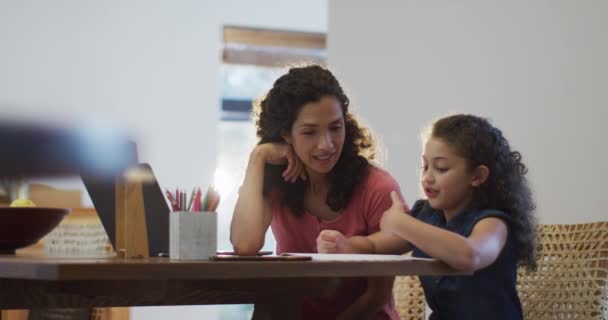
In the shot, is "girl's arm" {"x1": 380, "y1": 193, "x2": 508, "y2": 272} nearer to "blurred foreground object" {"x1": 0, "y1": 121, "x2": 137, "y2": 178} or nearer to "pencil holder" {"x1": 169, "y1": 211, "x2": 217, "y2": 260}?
"pencil holder" {"x1": 169, "y1": 211, "x2": 217, "y2": 260}

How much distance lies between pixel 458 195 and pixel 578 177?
626mm

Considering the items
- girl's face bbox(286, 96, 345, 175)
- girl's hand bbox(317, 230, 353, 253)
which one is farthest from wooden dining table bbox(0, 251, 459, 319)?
girl's face bbox(286, 96, 345, 175)

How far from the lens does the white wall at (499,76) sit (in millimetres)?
2406

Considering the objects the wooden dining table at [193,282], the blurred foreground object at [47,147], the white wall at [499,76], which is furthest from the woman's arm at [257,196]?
the blurred foreground object at [47,147]

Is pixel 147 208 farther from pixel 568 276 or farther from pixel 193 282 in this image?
pixel 568 276

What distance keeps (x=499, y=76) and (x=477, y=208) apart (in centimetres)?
95

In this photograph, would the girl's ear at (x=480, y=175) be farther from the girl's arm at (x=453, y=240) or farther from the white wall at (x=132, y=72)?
the white wall at (x=132, y=72)

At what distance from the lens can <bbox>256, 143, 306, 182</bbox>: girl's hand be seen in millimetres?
2139

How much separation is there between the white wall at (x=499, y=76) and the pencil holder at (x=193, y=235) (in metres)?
1.21

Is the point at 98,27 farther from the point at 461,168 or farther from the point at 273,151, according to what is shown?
the point at 461,168

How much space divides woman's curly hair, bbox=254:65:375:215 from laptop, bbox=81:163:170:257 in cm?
36

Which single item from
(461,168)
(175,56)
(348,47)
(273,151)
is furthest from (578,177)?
(175,56)

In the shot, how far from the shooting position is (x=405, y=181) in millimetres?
3297

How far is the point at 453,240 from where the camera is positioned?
5.05 feet
